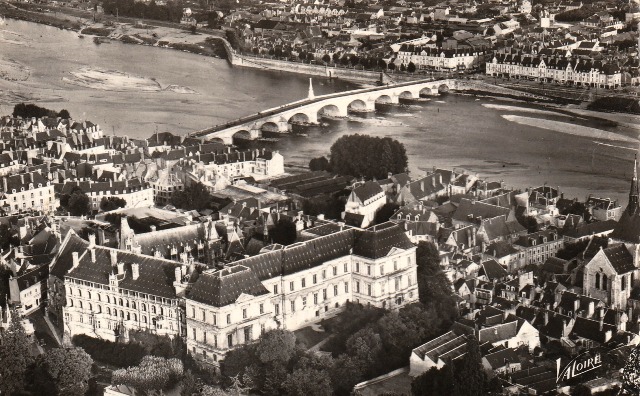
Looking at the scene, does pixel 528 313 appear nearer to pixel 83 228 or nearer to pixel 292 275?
pixel 292 275

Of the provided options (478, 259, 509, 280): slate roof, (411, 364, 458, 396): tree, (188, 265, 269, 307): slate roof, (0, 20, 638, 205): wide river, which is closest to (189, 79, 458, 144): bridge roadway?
(0, 20, 638, 205): wide river

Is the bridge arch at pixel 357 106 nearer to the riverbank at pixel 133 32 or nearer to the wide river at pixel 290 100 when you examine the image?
the wide river at pixel 290 100

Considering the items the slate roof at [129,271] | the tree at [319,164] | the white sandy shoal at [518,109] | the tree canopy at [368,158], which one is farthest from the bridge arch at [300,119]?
the slate roof at [129,271]

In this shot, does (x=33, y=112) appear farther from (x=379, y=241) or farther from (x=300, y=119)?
(x=379, y=241)

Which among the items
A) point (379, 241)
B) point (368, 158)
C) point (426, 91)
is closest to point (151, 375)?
point (379, 241)

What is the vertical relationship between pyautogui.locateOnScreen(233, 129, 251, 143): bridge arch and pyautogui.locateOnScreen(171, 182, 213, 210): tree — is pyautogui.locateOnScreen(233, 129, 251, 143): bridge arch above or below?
below

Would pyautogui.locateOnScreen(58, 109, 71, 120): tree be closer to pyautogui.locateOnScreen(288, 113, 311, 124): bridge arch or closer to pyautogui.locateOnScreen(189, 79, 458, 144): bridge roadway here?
pyautogui.locateOnScreen(189, 79, 458, 144): bridge roadway
